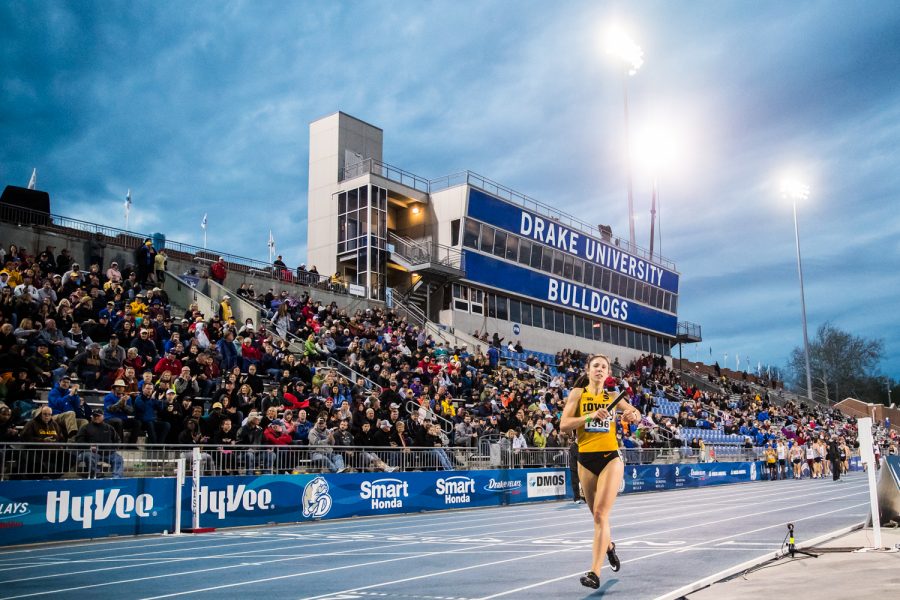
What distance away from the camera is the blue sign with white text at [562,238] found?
44.2m

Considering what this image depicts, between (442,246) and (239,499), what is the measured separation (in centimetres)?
2720

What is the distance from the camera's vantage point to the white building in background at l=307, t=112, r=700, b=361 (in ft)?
135

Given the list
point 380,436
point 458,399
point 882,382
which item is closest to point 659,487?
point 458,399

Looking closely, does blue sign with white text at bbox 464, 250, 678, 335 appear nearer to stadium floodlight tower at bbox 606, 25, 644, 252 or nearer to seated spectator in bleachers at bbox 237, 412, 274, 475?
stadium floodlight tower at bbox 606, 25, 644, 252

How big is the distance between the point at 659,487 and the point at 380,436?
15.7m

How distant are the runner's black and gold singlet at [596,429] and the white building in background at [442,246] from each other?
29307 mm

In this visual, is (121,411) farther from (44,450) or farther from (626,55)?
(626,55)

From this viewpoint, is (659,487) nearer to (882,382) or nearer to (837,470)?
(837,470)

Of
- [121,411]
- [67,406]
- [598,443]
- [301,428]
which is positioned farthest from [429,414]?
[598,443]

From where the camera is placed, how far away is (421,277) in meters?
41.6

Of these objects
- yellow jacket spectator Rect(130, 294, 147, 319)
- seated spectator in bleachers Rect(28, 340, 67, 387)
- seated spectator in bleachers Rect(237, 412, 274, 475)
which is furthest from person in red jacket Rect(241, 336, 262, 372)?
seated spectator in bleachers Rect(28, 340, 67, 387)

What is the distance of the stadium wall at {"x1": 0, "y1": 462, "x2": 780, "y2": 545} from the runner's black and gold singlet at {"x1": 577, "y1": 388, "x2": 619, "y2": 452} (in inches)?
392

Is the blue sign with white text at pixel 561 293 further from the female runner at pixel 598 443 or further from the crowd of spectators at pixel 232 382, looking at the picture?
the female runner at pixel 598 443

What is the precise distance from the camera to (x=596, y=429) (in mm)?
7984
